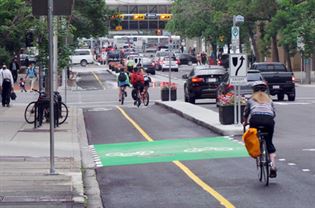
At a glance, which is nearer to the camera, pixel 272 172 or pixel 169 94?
pixel 272 172

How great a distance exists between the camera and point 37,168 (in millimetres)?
16281

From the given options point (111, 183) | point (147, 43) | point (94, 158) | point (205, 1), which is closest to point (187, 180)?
point (111, 183)

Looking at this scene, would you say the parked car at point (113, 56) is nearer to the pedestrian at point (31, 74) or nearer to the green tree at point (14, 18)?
the pedestrian at point (31, 74)

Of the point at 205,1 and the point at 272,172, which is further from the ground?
the point at 205,1

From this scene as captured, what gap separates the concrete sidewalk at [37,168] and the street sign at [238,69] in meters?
4.59

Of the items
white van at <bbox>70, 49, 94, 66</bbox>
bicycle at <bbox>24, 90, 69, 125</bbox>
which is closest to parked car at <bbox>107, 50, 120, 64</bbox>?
white van at <bbox>70, 49, 94, 66</bbox>

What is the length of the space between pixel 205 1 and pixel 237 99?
1892 inches

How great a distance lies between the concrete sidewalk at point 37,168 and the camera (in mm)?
12229

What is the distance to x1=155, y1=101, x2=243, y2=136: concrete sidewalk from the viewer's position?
77.3 ft

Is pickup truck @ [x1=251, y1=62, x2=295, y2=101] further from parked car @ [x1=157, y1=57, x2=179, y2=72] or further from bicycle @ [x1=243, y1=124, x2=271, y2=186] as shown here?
parked car @ [x1=157, y1=57, x2=179, y2=72]

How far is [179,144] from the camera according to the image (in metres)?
21.6

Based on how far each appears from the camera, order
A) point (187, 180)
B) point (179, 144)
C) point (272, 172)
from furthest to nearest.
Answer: point (179, 144)
point (187, 180)
point (272, 172)

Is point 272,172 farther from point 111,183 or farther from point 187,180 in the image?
point 111,183

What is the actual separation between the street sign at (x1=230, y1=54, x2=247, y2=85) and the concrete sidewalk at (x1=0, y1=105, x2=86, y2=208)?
459 centimetres
